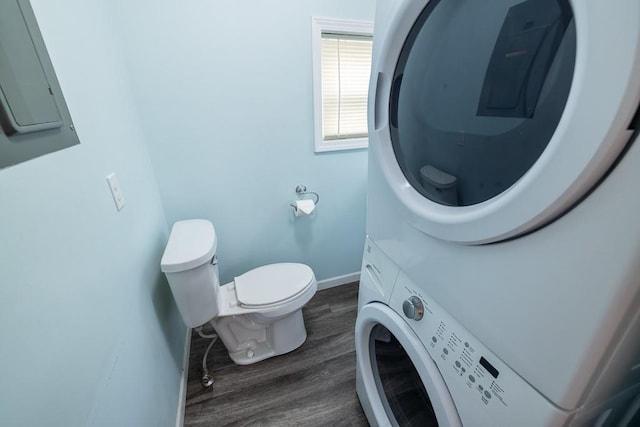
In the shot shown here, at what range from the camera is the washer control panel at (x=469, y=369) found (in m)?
0.42

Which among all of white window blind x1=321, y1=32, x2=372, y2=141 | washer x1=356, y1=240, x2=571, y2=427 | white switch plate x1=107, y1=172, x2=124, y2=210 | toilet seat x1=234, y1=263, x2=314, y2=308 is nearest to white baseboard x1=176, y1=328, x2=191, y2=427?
toilet seat x1=234, y1=263, x2=314, y2=308

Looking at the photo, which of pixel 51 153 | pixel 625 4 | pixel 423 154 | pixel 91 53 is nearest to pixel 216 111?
pixel 91 53

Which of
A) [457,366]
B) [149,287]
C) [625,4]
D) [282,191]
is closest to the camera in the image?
[625,4]

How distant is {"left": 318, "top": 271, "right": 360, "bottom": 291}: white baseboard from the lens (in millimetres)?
1929

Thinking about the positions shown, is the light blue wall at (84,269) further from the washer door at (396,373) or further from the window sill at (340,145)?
the window sill at (340,145)

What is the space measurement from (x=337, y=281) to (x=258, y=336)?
731 millimetres

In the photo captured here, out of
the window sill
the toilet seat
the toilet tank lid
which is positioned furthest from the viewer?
the window sill

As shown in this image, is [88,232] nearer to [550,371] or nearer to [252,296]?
[252,296]

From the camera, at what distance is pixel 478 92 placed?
18.8 inches

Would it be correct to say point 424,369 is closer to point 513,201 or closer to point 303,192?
point 513,201

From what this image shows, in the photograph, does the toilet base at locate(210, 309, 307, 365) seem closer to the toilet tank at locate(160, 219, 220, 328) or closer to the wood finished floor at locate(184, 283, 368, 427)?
the wood finished floor at locate(184, 283, 368, 427)

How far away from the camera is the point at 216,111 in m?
1.30

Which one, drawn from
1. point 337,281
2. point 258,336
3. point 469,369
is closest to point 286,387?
point 258,336

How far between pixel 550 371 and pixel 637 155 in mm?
313
